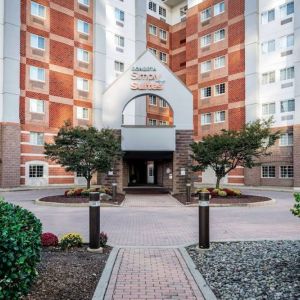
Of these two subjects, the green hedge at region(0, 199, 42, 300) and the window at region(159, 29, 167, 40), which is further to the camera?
the window at region(159, 29, 167, 40)

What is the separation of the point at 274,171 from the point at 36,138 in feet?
78.2

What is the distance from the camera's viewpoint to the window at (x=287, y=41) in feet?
116

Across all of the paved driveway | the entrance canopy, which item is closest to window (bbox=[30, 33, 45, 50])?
the entrance canopy

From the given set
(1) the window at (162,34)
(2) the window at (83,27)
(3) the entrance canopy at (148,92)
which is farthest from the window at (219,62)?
(3) the entrance canopy at (148,92)

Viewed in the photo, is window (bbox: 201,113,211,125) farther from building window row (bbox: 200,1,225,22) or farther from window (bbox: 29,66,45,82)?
window (bbox: 29,66,45,82)

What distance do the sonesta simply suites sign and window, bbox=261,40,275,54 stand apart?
651 inches

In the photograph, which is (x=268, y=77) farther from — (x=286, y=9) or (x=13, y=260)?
(x=13, y=260)

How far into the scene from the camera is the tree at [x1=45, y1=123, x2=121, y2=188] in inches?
869

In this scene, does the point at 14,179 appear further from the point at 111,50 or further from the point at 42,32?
the point at 111,50

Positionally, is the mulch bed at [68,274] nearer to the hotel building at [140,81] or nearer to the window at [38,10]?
the hotel building at [140,81]

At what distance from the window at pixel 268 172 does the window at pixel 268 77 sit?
28.9 feet

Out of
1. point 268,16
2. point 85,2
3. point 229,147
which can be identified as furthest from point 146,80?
point 268,16

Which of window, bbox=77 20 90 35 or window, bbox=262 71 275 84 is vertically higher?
window, bbox=77 20 90 35

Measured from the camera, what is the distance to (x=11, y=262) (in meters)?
3.75
